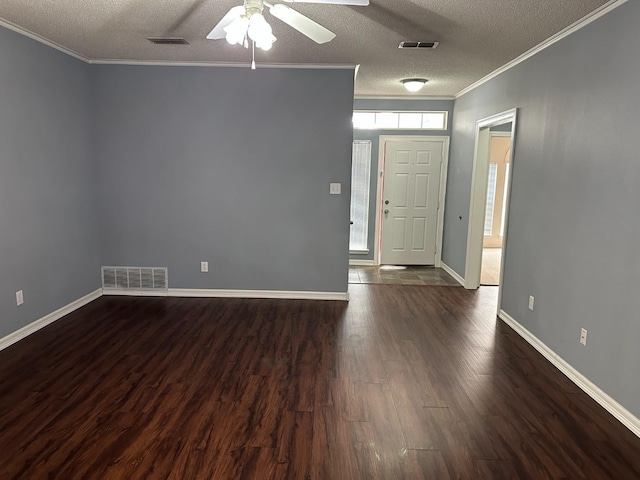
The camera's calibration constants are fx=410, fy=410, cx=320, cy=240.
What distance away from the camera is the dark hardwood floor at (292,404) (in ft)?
6.95

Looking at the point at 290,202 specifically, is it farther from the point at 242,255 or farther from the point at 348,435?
the point at 348,435

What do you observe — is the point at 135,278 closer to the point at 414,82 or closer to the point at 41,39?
the point at 41,39

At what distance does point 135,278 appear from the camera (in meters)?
4.80

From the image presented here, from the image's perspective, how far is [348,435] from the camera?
2350 mm

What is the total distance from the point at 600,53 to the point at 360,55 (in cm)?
199

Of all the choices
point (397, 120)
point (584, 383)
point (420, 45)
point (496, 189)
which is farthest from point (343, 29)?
point (496, 189)

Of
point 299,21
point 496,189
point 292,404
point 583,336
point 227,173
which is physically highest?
point 299,21

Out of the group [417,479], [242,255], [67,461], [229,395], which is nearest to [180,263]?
[242,255]

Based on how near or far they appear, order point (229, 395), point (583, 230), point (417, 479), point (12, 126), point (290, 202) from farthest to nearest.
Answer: point (290, 202), point (12, 126), point (583, 230), point (229, 395), point (417, 479)

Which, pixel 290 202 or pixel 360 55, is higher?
pixel 360 55

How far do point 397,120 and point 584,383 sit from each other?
4.62 metres

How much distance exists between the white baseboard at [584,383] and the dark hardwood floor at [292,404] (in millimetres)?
58

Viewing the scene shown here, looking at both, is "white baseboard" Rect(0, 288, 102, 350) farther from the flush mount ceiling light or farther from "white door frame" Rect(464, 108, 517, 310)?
"white door frame" Rect(464, 108, 517, 310)

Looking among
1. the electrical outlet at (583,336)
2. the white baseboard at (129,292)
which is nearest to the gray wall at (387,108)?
the white baseboard at (129,292)
